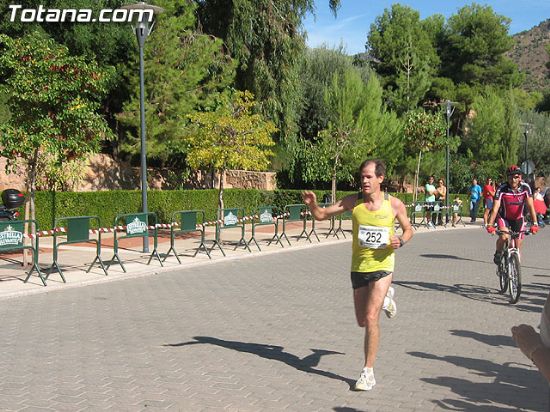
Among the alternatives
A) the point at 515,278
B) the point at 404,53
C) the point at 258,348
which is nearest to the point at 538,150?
the point at 404,53

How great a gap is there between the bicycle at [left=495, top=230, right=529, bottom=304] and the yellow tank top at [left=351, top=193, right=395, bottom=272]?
456 centimetres

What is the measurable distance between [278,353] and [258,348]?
0.30 m

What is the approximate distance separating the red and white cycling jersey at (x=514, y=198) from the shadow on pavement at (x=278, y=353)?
445 cm

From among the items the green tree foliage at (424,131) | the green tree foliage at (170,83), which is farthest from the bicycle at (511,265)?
the green tree foliage at (424,131)

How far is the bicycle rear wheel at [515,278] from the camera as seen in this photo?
31.8ft

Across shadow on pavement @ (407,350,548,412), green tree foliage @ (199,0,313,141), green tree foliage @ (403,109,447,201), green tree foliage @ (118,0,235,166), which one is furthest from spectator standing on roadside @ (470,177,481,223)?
shadow on pavement @ (407,350,548,412)

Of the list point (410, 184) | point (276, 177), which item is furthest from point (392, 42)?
point (276, 177)

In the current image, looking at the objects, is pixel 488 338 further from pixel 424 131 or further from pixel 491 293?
pixel 424 131

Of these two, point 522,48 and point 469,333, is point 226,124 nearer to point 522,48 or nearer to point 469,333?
point 469,333

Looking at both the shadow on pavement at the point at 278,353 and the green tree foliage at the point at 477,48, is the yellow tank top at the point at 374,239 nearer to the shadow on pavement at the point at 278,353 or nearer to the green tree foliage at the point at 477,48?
the shadow on pavement at the point at 278,353

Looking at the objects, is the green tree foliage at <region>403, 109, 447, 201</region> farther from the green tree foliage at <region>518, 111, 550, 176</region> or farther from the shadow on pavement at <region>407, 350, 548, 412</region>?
the shadow on pavement at <region>407, 350, 548, 412</region>

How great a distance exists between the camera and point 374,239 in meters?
5.78

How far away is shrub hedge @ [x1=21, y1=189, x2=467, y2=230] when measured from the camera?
1988 cm

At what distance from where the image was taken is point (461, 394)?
5500 millimetres
